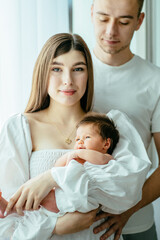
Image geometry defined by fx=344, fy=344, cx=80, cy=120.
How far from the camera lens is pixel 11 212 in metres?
1.46

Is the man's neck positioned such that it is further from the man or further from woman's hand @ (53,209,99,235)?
woman's hand @ (53,209,99,235)

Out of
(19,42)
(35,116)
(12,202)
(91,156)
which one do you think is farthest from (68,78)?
(12,202)

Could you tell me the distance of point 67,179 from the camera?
1354 mm

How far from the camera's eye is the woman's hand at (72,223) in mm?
1385

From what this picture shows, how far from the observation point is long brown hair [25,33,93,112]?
5.57ft

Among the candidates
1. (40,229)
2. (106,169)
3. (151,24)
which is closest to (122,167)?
(106,169)

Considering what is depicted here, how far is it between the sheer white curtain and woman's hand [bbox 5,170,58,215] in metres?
0.66

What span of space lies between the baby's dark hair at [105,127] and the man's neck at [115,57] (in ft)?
1.78

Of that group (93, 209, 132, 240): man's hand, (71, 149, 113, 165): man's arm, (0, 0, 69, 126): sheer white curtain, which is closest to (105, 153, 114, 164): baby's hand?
(71, 149, 113, 165): man's arm

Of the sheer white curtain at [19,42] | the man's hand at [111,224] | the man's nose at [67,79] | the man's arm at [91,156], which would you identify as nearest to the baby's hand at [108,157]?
the man's arm at [91,156]

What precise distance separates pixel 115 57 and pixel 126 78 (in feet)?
0.48

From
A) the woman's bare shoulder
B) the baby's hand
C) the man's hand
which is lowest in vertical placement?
the man's hand

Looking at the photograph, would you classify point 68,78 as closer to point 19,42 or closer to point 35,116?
point 35,116

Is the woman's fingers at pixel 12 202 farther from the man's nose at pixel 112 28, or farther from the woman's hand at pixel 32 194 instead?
the man's nose at pixel 112 28
